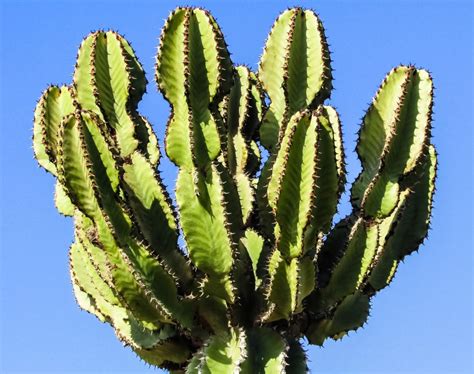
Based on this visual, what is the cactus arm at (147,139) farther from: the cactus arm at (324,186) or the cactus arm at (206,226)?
the cactus arm at (324,186)

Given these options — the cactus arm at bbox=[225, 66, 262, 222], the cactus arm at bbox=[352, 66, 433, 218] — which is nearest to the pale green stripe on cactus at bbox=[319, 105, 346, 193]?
the cactus arm at bbox=[352, 66, 433, 218]

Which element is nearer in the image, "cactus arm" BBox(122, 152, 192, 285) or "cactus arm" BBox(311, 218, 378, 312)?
"cactus arm" BBox(122, 152, 192, 285)

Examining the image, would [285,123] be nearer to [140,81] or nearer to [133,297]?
[140,81]

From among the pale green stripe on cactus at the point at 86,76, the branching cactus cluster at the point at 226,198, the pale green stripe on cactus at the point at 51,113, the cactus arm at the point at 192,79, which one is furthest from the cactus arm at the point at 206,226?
the pale green stripe on cactus at the point at 51,113

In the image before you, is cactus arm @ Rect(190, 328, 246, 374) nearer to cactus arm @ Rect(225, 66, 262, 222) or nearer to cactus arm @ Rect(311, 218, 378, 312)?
cactus arm @ Rect(311, 218, 378, 312)

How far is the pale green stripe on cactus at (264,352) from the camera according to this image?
232 inches

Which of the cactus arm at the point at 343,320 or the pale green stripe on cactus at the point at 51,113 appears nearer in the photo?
the cactus arm at the point at 343,320

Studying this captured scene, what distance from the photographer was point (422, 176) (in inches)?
266

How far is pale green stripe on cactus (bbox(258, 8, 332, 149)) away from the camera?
21.5 feet

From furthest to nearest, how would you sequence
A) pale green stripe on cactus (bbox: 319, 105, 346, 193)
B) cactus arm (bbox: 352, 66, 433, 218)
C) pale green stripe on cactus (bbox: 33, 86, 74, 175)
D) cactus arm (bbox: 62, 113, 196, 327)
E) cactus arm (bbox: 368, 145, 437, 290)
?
pale green stripe on cactus (bbox: 33, 86, 74, 175) < cactus arm (bbox: 368, 145, 437, 290) < cactus arm (bbox: 352, 66, 433, 218) < pale green stripe on cactus (bbox: 319, 105, 346, 193) < cactus arm (bbox: 62, 113, 196, 327)

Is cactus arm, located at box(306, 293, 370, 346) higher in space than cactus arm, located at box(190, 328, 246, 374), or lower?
higher

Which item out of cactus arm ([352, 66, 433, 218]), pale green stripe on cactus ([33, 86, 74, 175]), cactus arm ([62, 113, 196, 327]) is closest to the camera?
cactus arm ([62, 113, 196, 327])

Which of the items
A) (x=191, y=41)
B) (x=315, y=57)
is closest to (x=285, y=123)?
(x=315, y=57)

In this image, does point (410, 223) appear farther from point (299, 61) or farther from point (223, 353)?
point (223, 353)
